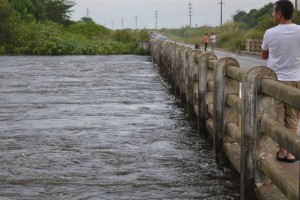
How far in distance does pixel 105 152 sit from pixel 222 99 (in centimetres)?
217

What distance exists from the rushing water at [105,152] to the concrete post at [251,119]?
2.41ft

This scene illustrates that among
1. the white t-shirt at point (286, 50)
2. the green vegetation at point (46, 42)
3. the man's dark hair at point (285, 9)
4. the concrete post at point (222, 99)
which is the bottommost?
the green vegetation at point (46, 42)

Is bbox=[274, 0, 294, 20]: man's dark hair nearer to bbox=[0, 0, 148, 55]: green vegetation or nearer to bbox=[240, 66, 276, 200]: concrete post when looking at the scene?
bbox=[240, 66, 276, 200]: concrete post

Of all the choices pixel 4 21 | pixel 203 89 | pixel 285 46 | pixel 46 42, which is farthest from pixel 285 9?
pixel 4 21

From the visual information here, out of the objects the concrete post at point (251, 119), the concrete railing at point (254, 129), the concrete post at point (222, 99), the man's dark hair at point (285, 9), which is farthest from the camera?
the concrete post at point (222, 99)

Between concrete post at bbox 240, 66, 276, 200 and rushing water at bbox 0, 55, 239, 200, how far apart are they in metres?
0.74

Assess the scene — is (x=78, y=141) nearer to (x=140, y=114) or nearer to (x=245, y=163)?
(x=140, y=114)

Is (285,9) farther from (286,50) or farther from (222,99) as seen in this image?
(222,99)

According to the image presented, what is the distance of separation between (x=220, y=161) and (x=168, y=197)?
1878mm

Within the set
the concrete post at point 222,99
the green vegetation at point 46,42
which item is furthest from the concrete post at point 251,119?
the green vegetation at point 46,42

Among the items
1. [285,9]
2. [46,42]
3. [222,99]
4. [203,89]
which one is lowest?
[46,42]

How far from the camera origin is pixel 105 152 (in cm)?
955

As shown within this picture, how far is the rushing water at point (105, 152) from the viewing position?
7316 millimetres

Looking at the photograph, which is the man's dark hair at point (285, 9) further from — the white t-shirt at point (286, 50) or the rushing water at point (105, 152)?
the rushing water at point (105, 152)
